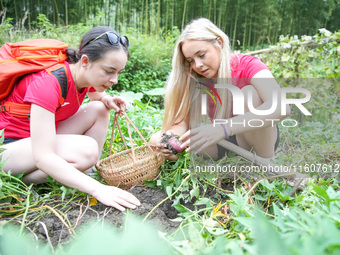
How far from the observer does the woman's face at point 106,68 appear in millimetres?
1447

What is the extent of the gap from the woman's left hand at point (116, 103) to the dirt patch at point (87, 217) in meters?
0.50

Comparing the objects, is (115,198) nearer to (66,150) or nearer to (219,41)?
(66,150)

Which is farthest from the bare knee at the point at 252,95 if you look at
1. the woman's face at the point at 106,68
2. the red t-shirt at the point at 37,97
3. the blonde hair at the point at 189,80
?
the red t-shirt at the point at 37,97

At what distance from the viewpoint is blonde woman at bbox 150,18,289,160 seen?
1.50 m

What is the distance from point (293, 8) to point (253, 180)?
8412mm

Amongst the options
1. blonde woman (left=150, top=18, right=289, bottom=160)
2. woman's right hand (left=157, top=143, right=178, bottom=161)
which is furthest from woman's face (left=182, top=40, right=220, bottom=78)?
woman's right hand (left=157, top=143, right=178, bottom=161)

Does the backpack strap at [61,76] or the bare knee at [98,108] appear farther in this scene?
the bare knee at [98,108]

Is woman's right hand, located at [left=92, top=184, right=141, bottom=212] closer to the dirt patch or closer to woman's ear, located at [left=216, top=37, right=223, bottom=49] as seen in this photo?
the dirt patch

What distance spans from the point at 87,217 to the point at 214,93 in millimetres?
947

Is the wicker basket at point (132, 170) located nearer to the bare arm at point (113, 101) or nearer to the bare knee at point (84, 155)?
the bare knee at point (84, 155)

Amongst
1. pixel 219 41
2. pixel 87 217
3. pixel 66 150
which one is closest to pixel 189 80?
pixel 219 41

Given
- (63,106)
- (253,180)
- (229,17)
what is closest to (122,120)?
(63,106)

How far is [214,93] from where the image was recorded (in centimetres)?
176

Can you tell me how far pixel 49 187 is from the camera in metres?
1.63
